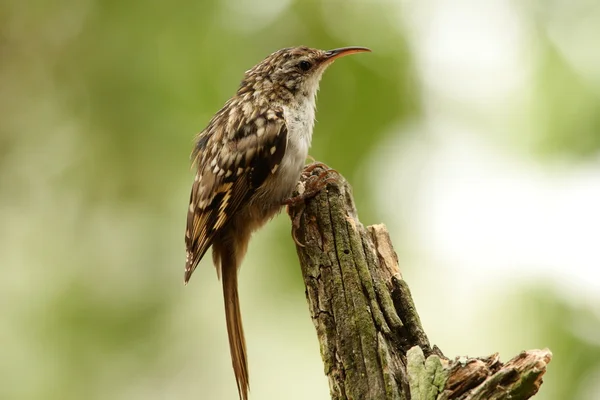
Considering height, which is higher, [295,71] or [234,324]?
[295,71]

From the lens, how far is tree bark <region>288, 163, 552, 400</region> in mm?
1767

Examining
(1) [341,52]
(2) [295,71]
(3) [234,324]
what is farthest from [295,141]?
(3) [234,324]

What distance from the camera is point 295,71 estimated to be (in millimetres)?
3135

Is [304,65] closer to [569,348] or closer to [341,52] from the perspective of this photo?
[341,52]

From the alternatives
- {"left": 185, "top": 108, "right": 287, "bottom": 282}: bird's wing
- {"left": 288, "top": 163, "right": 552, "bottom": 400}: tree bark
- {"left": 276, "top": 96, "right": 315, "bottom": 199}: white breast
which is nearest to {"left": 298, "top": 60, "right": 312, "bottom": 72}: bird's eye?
{"left": 276, "top": 96, "right": 315, "bottom": 199}: white breast

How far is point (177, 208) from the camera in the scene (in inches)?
156

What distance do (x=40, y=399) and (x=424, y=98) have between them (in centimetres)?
268

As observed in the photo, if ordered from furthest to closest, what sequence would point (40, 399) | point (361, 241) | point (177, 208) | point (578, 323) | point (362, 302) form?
1. point (177, 208)
2. point (40, 399)
3. point (578, 323)
4. point (361, 241)
5. point (362, 302)

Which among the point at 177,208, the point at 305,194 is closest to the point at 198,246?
the point at 305,194

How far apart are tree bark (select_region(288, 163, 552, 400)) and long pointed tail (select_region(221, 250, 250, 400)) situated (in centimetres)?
54

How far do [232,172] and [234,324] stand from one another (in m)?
0.63

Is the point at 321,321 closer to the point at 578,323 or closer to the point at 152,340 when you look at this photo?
the point at 578,323

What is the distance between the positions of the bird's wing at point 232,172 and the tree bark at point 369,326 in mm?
440

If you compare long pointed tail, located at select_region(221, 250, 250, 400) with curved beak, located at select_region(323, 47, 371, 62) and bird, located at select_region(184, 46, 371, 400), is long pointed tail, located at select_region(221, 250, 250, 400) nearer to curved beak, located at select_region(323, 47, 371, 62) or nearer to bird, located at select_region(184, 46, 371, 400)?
bird, located at select_region(184, 46, 371, 400)
